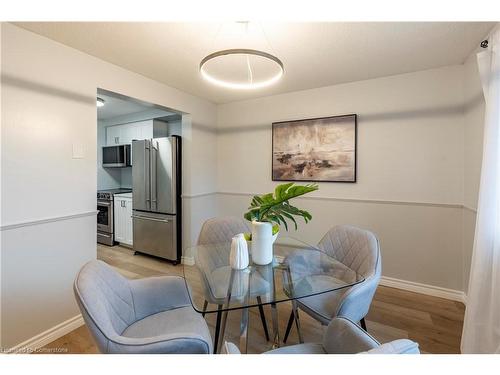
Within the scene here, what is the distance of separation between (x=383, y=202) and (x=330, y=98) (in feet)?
4.51

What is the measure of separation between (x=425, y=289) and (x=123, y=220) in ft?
14.0

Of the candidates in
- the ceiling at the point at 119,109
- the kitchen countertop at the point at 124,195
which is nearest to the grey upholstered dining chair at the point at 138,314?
the ceiling at the point at 119,109

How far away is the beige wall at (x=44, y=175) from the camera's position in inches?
67.4

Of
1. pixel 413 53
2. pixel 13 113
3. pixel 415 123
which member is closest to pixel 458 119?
pixel 415 123

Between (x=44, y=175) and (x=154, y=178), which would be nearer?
(x=44, y=175)

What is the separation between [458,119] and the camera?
2.45 metres

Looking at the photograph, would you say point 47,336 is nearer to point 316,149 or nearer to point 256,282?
point 256,282

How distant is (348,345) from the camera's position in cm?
96

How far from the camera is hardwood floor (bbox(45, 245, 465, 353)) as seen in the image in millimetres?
1851

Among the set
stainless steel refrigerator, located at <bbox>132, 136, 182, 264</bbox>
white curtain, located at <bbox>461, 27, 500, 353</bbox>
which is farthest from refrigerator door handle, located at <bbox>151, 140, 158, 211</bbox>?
white curtain, located at <bbox>461, 27, 500, 353</bbox>

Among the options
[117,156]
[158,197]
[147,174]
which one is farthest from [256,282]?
[117,156]

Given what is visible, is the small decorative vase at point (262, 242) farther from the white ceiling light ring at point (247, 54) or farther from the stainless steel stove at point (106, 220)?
the stainless steel stove at point (106, 220)

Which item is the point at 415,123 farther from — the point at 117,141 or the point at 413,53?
the point at 117,141
